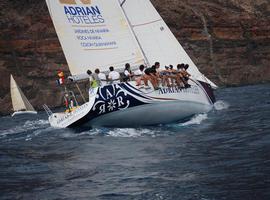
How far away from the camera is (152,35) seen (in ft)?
72.4

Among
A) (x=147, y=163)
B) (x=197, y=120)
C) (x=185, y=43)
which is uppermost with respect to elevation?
(x=185, y=43)

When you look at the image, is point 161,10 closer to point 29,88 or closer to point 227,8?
point 227,8

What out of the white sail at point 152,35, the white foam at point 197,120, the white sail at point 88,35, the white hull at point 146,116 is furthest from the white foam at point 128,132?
the white sail at point 152,35

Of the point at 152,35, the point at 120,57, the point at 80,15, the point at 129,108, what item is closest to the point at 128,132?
the point at 129,108

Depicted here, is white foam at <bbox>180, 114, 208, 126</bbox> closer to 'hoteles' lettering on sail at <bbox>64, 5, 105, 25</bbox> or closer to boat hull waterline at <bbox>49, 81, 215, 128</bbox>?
boat hull waterline at <bbox>49, 81, 215, 128</bbox>

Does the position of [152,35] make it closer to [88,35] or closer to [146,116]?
[88,35]

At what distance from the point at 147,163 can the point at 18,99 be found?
1579 inches

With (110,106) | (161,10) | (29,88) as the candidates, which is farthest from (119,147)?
(161,10)

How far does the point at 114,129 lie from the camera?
56.3 ft

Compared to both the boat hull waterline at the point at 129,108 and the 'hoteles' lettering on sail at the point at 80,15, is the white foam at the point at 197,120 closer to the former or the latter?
the boat hull waterline at the point at 129,108

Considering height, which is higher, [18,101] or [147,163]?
[18,101]

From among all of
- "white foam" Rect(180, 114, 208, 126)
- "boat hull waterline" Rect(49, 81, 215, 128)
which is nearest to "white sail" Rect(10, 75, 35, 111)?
"boat hull waterline" Rect(49, 81, 215, 128)

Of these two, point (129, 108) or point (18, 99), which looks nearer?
point (129, 108)

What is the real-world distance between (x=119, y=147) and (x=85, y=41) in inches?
305
